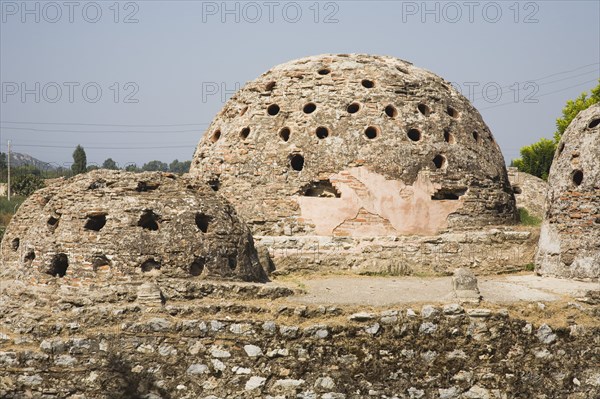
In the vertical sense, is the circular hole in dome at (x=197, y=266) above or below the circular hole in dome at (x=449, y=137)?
below

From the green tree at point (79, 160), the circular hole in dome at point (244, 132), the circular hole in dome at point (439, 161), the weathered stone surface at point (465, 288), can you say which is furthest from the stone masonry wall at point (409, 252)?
the green tree at point (79, 160)

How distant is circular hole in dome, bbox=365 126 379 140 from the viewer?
763 inches

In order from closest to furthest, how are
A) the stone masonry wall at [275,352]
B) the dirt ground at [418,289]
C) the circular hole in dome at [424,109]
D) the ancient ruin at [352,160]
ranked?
1. the stone masonry wall at [275,352]
2. the dirt ground at [418,289]
3. the ancient ruin at [352,160]
4. the circular hole in dome at [424,109]

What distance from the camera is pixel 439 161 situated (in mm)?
19781

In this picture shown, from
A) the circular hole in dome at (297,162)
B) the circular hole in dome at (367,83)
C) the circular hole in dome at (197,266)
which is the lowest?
the circular hole in dome at (197,266)

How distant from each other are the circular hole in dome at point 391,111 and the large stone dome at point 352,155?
92 mm

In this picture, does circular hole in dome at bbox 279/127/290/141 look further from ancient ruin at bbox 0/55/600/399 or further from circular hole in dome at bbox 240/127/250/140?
circular hole in dome at bbox 240/127/250/140

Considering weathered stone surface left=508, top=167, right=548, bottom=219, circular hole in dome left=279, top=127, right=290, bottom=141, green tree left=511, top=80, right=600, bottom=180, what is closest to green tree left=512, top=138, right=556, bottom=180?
green tree left=511, top=80, right=600, bottom=180

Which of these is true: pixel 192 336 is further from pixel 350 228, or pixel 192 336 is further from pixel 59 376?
pixel 350 228

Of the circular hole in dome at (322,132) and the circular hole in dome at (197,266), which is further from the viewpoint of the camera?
the circular hole in dome at (322,132)

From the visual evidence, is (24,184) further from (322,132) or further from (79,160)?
(322,132)

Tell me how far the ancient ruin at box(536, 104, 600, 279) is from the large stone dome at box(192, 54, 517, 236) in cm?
286

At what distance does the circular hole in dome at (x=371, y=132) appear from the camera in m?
19.4

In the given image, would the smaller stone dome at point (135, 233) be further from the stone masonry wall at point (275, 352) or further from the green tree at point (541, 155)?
the green tree at point (541, 155)
